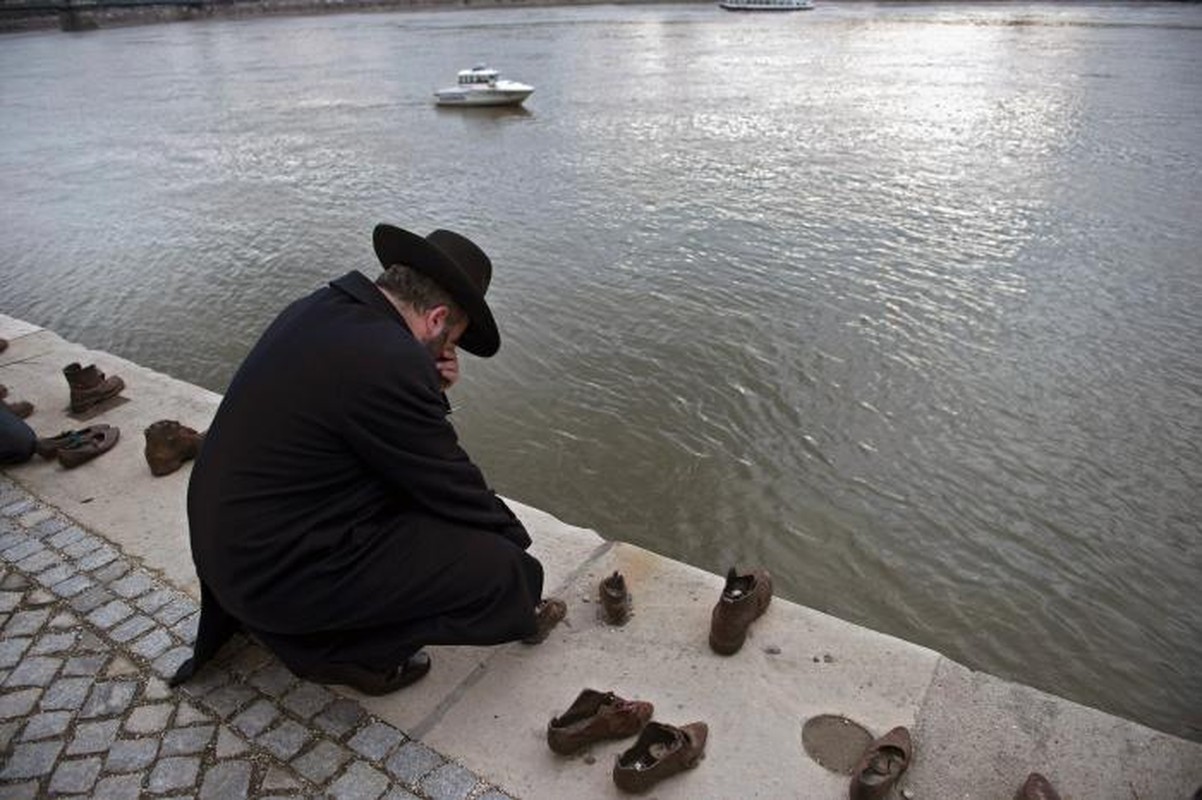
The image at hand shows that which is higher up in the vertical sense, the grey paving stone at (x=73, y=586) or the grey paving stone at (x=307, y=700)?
the grey paving stone at (x=307, y=700)

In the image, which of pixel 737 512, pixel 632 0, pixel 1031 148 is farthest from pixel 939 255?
pixel 632 0

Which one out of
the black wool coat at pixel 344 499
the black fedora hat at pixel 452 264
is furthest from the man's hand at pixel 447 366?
the black wool coat at pixel 344 499

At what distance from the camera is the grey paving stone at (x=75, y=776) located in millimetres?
2928

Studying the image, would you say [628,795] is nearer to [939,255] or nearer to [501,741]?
[501,741]

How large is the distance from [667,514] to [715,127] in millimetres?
17864

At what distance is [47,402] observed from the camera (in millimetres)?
6055

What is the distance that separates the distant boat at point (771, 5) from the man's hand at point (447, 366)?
3378 inches

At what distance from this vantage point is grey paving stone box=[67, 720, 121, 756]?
308cm

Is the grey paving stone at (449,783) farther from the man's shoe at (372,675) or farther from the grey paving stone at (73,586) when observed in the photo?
the grey paving stone at (73,586)

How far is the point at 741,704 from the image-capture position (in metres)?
3.28

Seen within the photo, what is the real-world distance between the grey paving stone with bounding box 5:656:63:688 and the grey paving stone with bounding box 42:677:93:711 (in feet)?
0.19

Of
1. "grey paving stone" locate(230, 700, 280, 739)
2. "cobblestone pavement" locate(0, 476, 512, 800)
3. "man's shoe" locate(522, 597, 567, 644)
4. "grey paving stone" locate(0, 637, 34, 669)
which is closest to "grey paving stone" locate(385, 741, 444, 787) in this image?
"cobblestone pavement" locate(0, 476, 512, 800)

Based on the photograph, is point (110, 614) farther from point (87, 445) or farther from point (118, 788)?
point (87, 445)

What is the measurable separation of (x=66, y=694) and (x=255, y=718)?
0.82 meters
